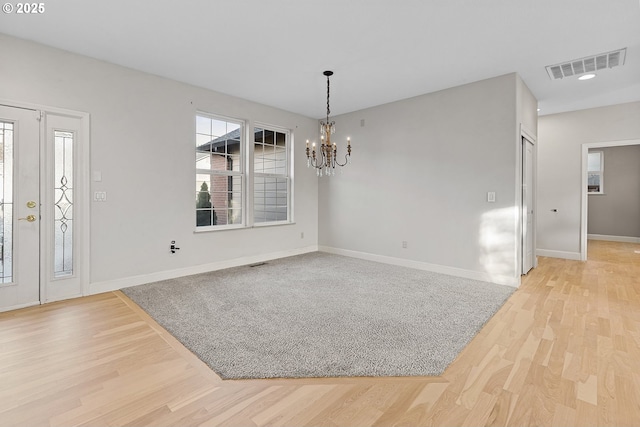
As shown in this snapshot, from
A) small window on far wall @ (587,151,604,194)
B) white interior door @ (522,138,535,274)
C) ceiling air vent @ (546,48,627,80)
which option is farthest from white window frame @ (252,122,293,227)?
small window on far wall @ (587,151,604,194)

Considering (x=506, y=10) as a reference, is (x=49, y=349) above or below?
below

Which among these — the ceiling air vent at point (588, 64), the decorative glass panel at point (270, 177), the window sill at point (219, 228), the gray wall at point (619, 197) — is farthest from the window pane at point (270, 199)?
the gray wall at point (619, 197)

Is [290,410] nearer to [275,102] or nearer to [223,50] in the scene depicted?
[223,50]

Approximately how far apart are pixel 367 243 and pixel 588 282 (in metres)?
3.15

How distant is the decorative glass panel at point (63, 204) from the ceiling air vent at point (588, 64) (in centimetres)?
573

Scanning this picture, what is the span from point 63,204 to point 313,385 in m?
3.43

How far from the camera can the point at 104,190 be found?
12.1ft

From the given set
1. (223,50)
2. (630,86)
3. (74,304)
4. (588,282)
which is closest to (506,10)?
(223,50)

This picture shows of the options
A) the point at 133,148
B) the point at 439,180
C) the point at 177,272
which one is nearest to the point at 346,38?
the point at 439,180

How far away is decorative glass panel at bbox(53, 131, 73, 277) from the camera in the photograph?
3.42 metres

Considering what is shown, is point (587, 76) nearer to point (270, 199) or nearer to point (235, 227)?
point (270, 199)

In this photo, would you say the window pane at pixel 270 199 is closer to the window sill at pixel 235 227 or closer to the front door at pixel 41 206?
the window sill at pixel 235 227

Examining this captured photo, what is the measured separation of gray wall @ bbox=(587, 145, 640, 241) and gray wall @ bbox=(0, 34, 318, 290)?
9.10 m

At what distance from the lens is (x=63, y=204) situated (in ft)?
11.3
